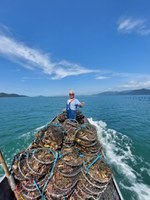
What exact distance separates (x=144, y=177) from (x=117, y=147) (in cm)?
384

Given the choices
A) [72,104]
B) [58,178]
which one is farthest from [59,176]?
[72,104]

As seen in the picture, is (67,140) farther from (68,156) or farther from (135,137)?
(135,137)

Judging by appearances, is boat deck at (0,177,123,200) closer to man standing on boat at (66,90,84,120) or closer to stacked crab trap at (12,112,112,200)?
stacked crab trap at (12,112,112,200)

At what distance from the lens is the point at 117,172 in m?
8.06

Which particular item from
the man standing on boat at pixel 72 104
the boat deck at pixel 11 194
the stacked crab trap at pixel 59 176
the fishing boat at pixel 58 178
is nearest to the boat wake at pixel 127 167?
the boat deck at pixel 11 194

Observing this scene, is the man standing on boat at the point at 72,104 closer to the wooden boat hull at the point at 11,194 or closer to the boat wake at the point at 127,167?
the boat wake at the point at 127,167

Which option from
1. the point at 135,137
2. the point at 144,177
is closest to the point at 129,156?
the point at 144,177

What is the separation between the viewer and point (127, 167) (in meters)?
8.55

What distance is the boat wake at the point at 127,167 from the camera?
21.9ft

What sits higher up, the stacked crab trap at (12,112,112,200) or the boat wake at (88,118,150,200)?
the stacked crab trap at (12,112,112,200)

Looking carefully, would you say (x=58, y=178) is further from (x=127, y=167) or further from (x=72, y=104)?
(x=127, y=167)

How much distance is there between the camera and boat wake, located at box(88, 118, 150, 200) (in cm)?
668

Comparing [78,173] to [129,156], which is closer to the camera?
[78,173]

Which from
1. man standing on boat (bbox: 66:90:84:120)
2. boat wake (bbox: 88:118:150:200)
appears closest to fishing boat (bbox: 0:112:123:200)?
boat wake (bbox: 88:118:150:200)
